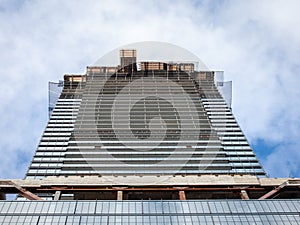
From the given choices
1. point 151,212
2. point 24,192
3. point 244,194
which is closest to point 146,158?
point 244,194

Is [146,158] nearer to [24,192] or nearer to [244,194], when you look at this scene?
[244,194]

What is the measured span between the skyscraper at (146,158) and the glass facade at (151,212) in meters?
0.11

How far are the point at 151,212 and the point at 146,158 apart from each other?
40.4 metres

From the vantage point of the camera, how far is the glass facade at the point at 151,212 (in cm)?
4622

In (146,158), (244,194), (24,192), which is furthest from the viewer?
(146,158)

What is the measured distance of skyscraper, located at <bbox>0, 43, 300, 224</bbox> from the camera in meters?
47.9

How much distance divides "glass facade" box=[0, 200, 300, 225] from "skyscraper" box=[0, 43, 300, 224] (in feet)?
0.37

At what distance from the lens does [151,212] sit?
4775cm

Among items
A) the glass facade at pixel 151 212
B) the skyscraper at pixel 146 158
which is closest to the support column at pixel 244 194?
the skyscraper at pixel 146 158

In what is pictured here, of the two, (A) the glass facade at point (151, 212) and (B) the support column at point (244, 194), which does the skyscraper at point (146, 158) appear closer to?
(B) the support column at point (244, 194)

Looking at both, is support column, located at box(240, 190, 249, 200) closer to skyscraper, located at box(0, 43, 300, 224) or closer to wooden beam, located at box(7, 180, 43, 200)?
skyscraper, located at box(0, 43, 300, 224)

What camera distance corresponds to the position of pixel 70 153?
89.1 meters

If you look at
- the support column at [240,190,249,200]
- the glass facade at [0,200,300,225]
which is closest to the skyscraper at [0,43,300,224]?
the support column at [240,190,249,200]

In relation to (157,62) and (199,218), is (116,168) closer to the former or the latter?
(199,218)
